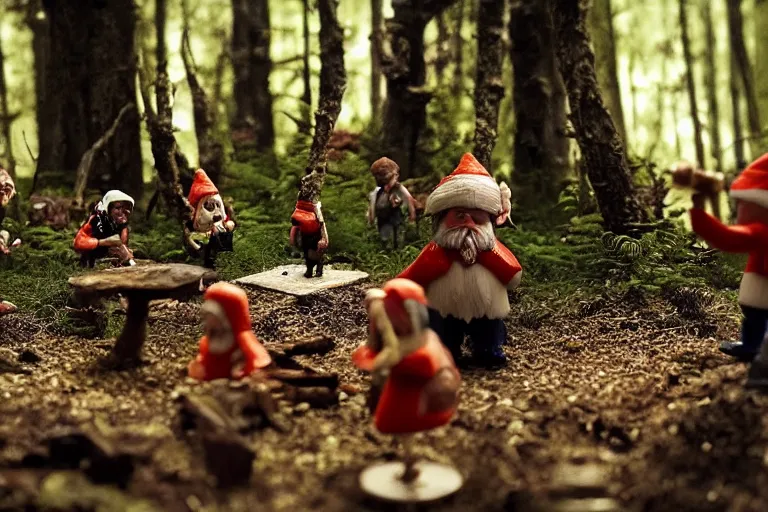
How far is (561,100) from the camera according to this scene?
32.9ft

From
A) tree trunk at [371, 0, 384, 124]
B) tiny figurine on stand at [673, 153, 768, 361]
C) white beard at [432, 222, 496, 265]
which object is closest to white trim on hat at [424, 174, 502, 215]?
white beard at [432, 222, 496, 265]

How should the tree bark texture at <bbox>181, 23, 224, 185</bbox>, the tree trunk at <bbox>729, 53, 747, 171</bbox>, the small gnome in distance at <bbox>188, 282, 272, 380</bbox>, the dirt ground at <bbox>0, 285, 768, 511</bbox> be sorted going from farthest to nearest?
1. the tree trunk at <bbox>729, 53, 747, 171</bbox>
2. the tree bark texture at <bbox>181, 23, 224, 185</bbox>
3. the small gnome in distance at <bbox>188, 282, 272, 380</bbox>
4. the dirt ground at <bbox>0, 285, 768, 511</bbox>

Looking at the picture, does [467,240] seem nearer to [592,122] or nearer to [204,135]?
[592,122]

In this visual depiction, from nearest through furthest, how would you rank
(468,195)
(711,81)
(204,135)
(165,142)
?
(468,195) < (165,142) < (204,135) < (711,81)

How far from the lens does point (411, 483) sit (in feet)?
10.8

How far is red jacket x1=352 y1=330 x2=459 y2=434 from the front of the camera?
11.1ft

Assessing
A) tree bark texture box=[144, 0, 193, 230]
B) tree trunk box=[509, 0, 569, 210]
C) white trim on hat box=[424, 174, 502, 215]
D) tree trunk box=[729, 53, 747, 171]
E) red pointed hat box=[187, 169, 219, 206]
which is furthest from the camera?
tree trunk box=[729, 53, 747, 171]

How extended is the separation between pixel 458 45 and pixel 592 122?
8117 millimetres

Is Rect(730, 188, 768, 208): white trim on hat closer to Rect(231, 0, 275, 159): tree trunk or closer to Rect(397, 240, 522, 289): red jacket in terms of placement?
Rect(397, 240, 522, 289): red jacket

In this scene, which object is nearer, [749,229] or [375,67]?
[749,229]

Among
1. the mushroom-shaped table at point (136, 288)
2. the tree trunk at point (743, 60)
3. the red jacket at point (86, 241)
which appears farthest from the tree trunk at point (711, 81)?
the mushroom-shaped table at point (136, 288)

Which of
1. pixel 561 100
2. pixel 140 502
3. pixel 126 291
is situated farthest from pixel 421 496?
pixel 561 100

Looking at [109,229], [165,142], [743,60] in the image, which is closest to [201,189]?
[109,229]

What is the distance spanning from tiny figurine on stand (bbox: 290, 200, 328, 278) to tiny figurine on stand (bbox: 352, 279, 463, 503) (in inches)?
116
